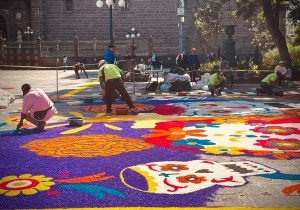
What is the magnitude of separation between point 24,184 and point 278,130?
186 inches

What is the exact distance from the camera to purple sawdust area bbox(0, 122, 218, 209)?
3.81 m

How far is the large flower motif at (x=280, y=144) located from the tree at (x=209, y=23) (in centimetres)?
2758

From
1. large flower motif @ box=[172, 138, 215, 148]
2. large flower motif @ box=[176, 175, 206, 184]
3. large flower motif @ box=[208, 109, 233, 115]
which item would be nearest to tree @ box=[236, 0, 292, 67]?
large flower motif @ box=[208, 109, 233, 115]

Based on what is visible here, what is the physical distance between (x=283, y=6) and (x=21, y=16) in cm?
2383

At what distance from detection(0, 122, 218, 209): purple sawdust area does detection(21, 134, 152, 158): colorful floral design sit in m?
0.08

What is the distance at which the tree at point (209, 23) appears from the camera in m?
33.2

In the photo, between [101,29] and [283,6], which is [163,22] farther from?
[283,6]

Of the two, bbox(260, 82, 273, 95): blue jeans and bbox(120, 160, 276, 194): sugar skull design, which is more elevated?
bbox(260, 82, 273, 95): blue jeans

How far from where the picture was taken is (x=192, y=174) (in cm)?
465

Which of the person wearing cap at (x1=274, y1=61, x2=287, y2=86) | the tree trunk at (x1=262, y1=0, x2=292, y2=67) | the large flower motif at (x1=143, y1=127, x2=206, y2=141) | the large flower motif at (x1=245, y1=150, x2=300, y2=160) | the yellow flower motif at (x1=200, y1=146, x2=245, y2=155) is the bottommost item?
the large flower motif at (x1=245, y1=150, x2=300, y2=160)

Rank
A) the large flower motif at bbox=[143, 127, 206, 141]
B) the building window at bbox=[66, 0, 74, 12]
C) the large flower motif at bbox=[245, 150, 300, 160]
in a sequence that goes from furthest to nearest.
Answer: the building window at bbox=[66, 0, 74, 12]
the large flower motif at bbox=[143, 127, 206, 141]
the large flower motif at bbox=[245, 150, 300, 160]

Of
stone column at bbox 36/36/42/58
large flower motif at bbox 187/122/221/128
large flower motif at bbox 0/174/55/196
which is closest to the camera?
large flower motif at bbox 0/174/55/196

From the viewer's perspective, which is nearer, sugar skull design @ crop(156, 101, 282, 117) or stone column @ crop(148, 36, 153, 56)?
sugar skull design @ crop(156, 101, 282, 117)

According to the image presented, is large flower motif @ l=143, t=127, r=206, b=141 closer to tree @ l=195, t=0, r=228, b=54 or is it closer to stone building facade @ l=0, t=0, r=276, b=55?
tree @ l=195, t=0, r=228, b=54
